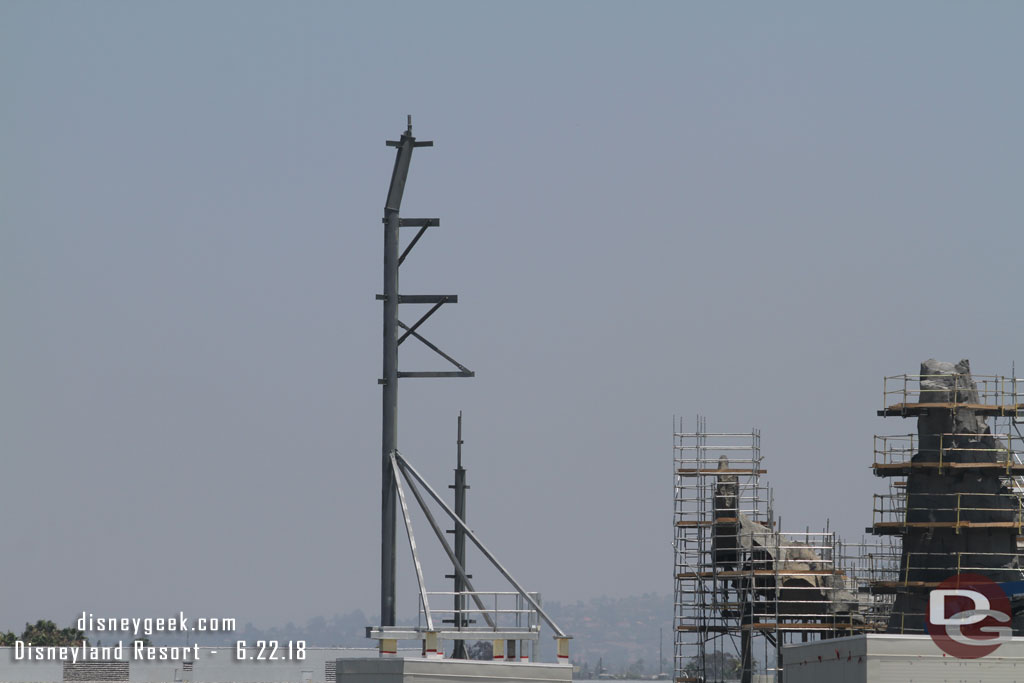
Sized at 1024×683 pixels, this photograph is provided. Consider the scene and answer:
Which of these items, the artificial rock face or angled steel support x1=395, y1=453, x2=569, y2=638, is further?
the artificial rock face

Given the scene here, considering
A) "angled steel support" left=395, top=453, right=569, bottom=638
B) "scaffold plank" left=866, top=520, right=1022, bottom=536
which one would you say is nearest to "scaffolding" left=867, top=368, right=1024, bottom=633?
"scaffold plank" left=866, top=520, right=1022, bottom=536

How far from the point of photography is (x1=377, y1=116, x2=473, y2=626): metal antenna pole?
112 feet

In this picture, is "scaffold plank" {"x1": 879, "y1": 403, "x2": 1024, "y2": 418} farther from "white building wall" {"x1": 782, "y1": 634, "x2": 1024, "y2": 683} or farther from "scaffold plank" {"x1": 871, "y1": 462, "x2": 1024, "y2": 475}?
"white building wall" {"x1": 782, "y1": 634, "x2": 1024, "y2": 683}

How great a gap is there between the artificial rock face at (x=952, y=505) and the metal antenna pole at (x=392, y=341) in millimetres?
26565

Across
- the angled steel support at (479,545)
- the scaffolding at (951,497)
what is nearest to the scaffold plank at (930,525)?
the scaffolding at (951,497)

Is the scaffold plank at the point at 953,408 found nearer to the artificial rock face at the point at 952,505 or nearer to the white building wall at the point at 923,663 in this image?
the artificial rock face at the point at 952,505

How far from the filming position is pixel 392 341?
34656 mm

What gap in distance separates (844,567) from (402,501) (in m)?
32.5

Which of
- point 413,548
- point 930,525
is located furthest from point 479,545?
point 930,525

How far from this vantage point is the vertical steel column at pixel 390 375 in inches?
1345

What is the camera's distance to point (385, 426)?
3453 cm

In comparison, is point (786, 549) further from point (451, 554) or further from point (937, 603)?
point (451, 554)

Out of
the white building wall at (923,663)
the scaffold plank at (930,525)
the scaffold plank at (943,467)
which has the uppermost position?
the scaffold plank at (943,467)

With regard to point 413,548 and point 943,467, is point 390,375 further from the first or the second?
point 943,467
